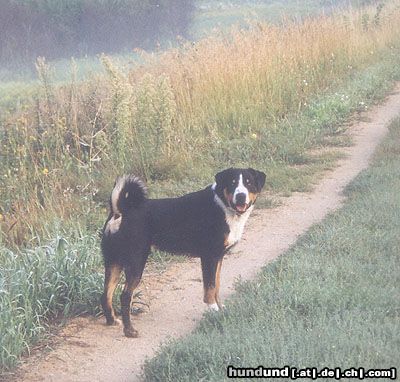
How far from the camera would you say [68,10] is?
2197 centimetres

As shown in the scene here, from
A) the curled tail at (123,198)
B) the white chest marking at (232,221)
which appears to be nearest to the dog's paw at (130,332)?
the curled tail at (123,198)

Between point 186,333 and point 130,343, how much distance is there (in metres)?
0.39

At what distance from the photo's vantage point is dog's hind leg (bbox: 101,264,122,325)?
572 cm

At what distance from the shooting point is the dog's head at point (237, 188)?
18.2ft

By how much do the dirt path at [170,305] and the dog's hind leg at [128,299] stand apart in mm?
67

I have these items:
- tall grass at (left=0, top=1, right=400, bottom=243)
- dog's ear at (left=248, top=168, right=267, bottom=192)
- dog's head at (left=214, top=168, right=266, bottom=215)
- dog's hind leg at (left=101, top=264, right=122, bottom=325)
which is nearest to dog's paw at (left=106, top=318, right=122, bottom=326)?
dog's hind leg at (left=101, top=264, right=122, bottom=325)

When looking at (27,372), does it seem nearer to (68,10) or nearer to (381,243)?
(381,243)

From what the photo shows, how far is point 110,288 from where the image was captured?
579 centimetres

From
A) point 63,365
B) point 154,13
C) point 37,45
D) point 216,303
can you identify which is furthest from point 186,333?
point 154,13

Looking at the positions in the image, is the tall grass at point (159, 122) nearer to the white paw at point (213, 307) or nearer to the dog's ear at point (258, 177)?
the white paw at point (213, 307)

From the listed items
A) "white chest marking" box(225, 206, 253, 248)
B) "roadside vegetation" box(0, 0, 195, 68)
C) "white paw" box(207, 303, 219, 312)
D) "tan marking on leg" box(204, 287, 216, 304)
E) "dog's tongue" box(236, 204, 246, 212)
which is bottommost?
"roadside vegetation" box(0, 0, 195, 68)

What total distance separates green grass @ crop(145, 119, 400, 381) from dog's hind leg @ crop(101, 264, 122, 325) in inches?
29.7

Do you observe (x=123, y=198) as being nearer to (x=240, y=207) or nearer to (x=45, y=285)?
(x=240, y=207)

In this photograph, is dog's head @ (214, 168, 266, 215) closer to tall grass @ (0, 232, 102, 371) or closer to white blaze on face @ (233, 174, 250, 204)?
white blaze on face @ (233, 174, 250, 204)
